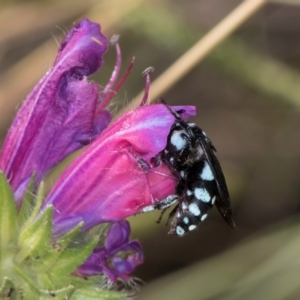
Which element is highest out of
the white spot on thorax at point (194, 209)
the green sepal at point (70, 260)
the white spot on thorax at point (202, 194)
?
the white spot on thorax at point (202, 194)

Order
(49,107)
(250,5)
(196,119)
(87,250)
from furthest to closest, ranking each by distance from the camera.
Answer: (196,119) → (250,5) → (49,107) → (87,250)

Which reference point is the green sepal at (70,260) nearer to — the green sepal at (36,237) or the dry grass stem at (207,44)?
the green sepal at (36,237)

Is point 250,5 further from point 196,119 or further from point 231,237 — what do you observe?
point 231,237

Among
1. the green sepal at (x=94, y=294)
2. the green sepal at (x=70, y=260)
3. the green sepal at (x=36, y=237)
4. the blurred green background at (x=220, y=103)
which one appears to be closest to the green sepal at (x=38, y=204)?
the green sepal at (x=36, y=237)

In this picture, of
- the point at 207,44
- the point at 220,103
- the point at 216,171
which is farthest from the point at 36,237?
the point at 220,103

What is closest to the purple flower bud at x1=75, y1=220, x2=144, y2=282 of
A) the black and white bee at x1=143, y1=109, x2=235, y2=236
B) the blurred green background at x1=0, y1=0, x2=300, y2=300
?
the black and white bee at x1=143, y1=109, x2=235, y2=236

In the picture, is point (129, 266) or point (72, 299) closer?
point (72, 299)

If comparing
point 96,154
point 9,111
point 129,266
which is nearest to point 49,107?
point 96,154
